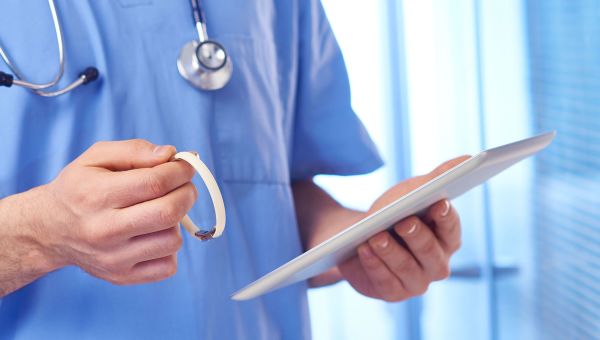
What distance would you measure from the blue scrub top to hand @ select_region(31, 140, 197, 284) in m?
0.11

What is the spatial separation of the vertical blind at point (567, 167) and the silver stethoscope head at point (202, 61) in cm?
73

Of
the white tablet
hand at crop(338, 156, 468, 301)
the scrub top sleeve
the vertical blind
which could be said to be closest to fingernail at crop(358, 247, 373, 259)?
hand at crop(338, 156, 468, 301)

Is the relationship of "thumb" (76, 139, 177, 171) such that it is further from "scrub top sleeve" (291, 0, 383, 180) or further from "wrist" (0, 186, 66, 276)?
"scrub top sleeve" (291, 0, 383, 180)

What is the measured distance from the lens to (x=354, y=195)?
1323 millimetres

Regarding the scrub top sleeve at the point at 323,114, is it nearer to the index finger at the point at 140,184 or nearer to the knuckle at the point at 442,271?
the knuckle at the point at 442,271

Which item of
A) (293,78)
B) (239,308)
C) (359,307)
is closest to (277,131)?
(293,78)

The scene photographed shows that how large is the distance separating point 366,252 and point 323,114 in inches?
10.0

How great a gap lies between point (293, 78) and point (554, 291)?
0.72m

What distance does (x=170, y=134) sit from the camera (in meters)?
0.71

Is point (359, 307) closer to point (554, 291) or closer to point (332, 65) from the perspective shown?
point (554, 291)

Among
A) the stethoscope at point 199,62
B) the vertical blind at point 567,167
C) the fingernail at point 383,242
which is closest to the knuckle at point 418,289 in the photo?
the fingernail at point 383,242

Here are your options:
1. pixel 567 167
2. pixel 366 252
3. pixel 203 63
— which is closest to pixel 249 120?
pixel 203 63

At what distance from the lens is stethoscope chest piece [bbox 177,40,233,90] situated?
705 mm

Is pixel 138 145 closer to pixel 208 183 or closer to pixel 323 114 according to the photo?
pixel 208 183
